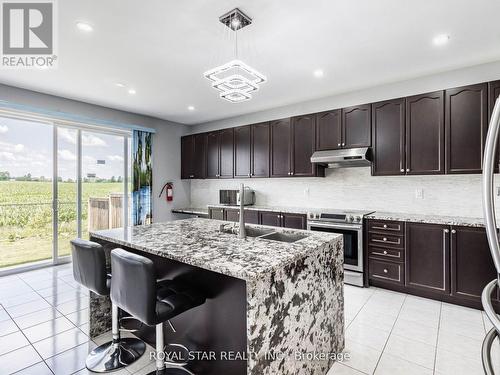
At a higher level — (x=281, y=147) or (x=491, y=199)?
(x=281, y=147)

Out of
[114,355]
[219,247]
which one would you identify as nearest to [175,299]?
[219,247]

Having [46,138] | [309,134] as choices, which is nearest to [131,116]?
[46,138]

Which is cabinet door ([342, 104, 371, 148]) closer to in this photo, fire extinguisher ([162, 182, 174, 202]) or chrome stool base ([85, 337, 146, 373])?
chrome stool base ([85, 337, 146, 373])

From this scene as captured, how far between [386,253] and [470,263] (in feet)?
2.67

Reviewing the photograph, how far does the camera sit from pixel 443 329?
2502 mm

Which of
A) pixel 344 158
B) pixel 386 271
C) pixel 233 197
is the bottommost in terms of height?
pixel 386 271

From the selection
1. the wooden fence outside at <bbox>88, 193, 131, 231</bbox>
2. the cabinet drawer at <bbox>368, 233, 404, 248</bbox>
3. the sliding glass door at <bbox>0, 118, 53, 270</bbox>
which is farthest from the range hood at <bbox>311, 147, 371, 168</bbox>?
the sliding glass door at <bbox>0, 118, 53, 270</bbox>

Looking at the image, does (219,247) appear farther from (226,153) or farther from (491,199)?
(226,153)

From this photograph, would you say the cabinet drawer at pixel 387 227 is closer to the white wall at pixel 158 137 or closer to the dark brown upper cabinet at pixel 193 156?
the dark brown upper cabinet at pixel 193 156

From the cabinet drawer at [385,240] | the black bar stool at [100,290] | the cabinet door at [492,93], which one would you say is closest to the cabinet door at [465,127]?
the cabinet door at [492,93]

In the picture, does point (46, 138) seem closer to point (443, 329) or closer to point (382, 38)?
point (382, 38)

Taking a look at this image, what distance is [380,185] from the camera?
3.89m

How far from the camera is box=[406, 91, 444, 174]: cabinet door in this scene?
320cm

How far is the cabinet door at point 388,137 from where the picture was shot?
11.3 feet
